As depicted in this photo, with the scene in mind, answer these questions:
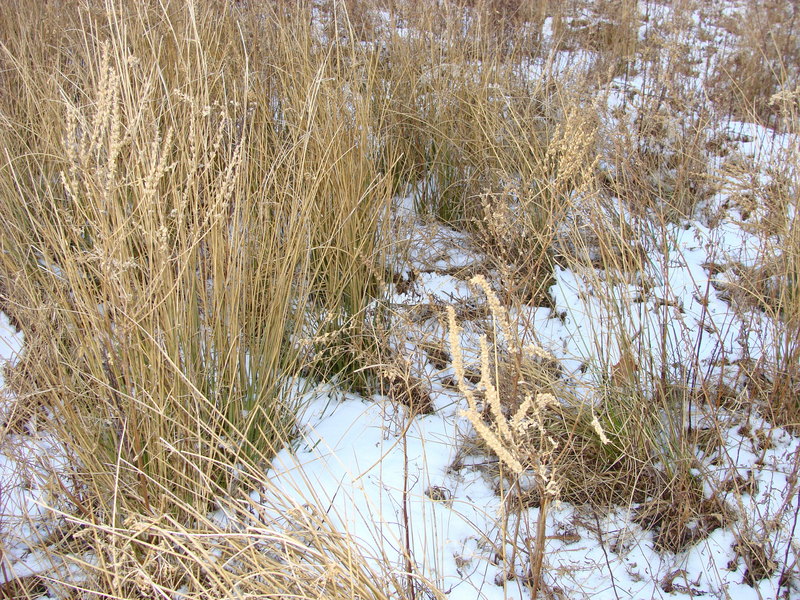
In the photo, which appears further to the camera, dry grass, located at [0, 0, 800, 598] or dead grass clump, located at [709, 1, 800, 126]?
dead grass clump, located at [709, 1, 800, 126]

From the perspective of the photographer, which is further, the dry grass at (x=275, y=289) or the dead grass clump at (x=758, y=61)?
the dead grass clump at (x=758, y=61)

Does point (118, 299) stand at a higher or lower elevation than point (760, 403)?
higher

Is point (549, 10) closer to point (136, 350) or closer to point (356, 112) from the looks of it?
point (356, 112)

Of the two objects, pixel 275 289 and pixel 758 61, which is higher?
pixel 758 61

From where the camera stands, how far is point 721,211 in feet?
9.11

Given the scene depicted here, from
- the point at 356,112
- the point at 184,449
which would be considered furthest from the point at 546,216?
the point at 184,449

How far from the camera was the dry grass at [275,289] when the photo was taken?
1.23 meters

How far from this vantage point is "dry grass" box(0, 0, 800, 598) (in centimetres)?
123

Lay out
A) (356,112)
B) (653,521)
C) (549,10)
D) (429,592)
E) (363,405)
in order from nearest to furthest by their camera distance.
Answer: (429,592), (653,521), (363,405), (356,112), (549,10)

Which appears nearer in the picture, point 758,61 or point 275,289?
point 275,289

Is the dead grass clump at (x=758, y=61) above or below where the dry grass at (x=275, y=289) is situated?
above

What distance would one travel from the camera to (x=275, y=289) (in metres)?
1.68

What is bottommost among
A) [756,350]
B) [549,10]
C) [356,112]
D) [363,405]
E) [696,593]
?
[696,593]

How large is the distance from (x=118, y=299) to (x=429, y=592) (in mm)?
945
